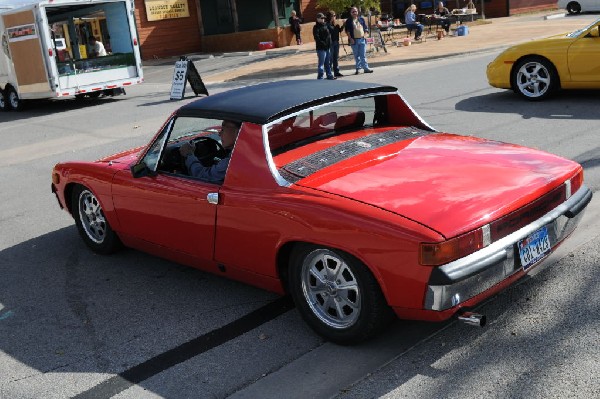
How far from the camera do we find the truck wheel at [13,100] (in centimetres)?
1958

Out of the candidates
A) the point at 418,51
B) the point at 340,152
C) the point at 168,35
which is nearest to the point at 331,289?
the point at 340,152

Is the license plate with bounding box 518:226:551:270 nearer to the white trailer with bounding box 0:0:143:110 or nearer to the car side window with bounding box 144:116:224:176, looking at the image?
the car side window with bounding box 144:116:224:176

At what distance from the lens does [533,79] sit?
11.5 m

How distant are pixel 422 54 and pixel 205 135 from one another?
17.7 meters

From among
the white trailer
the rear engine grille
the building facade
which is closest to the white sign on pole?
the white trailer

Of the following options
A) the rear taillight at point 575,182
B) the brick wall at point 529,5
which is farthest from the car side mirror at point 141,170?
the brick wall at point 529,5

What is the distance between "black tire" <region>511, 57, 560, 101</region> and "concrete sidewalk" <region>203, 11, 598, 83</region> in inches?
367

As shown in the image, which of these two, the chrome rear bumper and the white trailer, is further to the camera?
the white trailer

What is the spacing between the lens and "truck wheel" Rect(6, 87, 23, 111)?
19578mm

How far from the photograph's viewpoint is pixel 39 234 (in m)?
7.23

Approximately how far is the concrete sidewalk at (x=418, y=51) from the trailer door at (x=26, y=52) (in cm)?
583

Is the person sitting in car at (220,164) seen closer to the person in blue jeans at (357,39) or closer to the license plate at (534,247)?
the license plate at (534,247)

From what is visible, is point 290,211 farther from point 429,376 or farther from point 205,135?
point 205,135

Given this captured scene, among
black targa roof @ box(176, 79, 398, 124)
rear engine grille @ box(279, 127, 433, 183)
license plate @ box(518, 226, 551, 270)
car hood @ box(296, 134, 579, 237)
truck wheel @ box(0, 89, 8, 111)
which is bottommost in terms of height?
truck wheel @ box(0, 89, 8, 111)
